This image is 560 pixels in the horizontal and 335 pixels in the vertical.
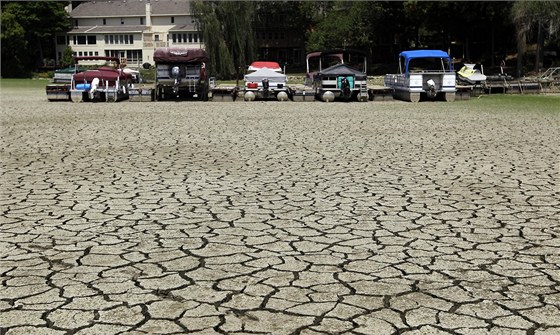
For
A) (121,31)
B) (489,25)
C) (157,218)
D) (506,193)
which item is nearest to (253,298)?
(157,218)

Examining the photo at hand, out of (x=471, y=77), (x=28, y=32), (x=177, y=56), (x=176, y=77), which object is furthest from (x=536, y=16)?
(x=28, y=32)

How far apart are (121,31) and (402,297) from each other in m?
93.9

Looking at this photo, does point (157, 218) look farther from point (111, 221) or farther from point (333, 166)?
point (333, 166)

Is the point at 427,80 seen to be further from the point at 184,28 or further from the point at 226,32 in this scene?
the point at 184,28

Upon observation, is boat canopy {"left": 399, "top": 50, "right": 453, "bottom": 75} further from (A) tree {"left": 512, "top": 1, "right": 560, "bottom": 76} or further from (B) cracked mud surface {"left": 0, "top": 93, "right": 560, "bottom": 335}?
(A) tree {"left": 512, "top": 1, "right": 560, "bottom": 76}

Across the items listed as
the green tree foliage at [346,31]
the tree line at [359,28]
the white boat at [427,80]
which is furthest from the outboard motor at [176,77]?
the green tree foliage at [346,31]

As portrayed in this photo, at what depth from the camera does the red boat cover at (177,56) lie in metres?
29.6

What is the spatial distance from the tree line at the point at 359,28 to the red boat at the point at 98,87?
20234mm

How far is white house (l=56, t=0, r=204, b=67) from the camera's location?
302ft

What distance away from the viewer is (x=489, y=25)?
196 feet

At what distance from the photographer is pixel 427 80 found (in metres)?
28.2

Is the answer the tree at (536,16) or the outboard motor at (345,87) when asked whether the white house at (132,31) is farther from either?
the outboard motor at (345,87)

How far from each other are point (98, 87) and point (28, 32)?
6400cm

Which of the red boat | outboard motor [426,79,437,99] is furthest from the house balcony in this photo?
outboard motor [426,79,437,99]
